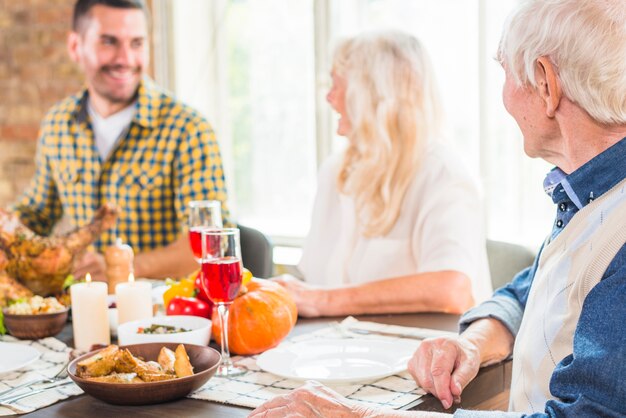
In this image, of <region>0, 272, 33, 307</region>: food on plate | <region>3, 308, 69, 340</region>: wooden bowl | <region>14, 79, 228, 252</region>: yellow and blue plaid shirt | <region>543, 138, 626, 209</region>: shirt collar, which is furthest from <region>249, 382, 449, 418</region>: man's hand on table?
<region>14, 79, 228, 252</region>: yellow and blue plaid shirt

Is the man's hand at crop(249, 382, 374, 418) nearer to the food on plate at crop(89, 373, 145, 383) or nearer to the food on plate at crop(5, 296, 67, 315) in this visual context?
the food on plate at crop(89, 373, 145, 383)

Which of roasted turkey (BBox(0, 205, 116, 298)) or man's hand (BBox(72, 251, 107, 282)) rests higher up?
roasted turkey (BBox(0, 205, 116, 298))

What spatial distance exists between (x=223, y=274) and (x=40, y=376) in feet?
1.20

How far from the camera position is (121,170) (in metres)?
3.17

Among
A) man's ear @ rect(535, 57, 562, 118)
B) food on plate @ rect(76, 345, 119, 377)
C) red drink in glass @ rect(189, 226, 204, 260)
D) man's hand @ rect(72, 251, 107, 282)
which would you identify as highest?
man's ear @ rect(535, 57, 562, 118)

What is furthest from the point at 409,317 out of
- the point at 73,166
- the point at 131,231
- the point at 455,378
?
the point at 73,166

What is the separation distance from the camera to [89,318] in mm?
1697

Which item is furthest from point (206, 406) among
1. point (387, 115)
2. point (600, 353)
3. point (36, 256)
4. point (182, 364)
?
point (387, 115)

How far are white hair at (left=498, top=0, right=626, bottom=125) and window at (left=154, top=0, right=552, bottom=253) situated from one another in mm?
1977

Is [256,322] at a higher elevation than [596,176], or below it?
below

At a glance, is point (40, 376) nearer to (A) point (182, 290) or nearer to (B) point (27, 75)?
(A) point (182, 290)

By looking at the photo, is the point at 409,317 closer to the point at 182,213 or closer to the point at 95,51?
the point at 182,213

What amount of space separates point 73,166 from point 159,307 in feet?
4.74

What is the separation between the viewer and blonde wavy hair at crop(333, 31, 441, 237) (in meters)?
2.40
